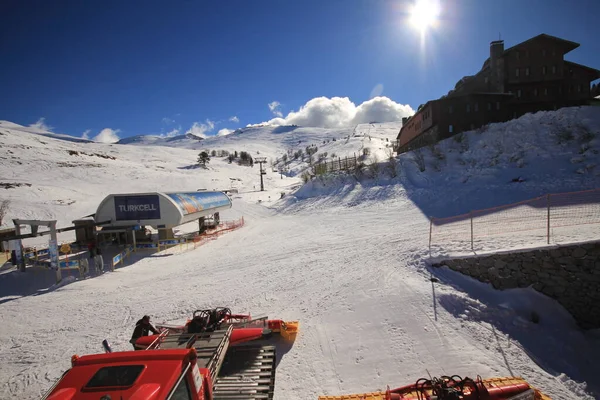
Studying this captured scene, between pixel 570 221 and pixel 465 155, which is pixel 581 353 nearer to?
pixel 570 221

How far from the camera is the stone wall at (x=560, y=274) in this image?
905 centimetres

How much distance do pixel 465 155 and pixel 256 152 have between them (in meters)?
169

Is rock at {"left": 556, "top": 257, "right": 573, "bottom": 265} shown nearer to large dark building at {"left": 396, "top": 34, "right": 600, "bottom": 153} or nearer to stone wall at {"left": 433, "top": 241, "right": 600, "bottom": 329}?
stone wall at {"left": 433, "top": 241, "right": 600, "bottom": 329}

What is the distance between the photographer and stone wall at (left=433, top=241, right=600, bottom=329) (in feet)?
29.7

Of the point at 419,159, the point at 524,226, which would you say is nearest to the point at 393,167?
the point at 419,159

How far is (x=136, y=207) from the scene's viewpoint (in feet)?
61.1

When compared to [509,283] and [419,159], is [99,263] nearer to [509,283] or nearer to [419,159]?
[509,283]

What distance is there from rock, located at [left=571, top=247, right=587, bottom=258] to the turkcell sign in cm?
2125

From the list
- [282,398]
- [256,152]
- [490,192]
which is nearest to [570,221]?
[490,192]

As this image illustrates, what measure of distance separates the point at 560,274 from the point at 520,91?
3478cm

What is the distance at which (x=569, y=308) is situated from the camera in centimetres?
909

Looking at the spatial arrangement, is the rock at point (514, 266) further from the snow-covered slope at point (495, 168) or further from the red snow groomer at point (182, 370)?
the snow-covered slope at point (495, 168)

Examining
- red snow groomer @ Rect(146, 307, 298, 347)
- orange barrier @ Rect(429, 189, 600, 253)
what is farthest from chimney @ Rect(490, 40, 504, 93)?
red snow groomer @ Rect(146, 307, 298, 347)

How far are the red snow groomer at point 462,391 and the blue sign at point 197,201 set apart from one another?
1766 cm
